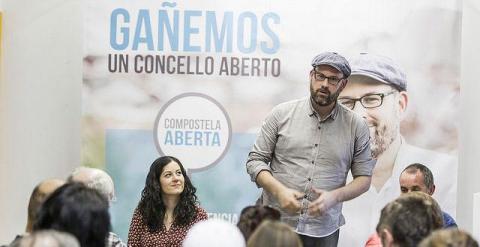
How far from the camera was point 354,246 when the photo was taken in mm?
5840

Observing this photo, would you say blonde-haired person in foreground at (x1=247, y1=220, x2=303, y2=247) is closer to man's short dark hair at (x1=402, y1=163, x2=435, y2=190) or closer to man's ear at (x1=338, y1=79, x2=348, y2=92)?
man's short dark hair at (x1=402, y1=163, x2=435, y2=190)

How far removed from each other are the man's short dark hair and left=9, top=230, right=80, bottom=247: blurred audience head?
3.02m

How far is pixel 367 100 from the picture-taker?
5832mm

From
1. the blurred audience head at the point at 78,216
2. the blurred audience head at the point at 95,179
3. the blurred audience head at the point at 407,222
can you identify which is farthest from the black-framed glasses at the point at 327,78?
the blurred audience head at the point at 78,216

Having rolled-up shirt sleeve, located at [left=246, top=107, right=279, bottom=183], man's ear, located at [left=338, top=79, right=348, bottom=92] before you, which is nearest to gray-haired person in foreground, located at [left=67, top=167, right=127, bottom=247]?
rolled-up shirt sleeve, located at [left=246, top=107, right=279, bottom=183]

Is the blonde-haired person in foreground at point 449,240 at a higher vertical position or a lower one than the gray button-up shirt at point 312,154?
lower

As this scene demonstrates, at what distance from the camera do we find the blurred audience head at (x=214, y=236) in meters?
3.41

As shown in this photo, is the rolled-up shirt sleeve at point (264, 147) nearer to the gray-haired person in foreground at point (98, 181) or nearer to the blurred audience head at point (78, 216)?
the gray-haired person in foreground at point (98, 181)

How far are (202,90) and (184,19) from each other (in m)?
0.52

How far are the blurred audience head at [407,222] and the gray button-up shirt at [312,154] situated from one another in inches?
66.7

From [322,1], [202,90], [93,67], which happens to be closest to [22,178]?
[93,67]

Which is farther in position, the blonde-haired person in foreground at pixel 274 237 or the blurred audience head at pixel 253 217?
the blurred audience head at pixel 253 217

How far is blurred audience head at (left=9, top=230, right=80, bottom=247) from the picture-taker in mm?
3027

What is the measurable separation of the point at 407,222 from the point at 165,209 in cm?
212
